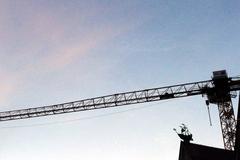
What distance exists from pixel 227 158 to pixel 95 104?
126 feet

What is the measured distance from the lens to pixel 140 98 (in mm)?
70188

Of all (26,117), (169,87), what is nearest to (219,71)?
(169,87)

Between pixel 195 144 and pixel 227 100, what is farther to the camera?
pixel 227 100

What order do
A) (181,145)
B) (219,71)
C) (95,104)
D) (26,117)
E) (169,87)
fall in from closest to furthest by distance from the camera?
(181,145)
(219,71)
(169,87)
(95,104)
(26,117)

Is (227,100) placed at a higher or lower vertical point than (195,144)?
higher

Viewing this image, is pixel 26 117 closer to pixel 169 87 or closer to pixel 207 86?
pixel 169 87

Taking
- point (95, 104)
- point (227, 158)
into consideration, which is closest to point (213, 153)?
point (227, 158)

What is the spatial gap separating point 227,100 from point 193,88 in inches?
240

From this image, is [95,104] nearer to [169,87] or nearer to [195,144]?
[169,87]

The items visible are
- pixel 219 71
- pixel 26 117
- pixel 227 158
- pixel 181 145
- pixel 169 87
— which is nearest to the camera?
pixel 227 158

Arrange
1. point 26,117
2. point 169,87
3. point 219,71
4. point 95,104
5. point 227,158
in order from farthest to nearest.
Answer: point 26,117 < point 95,104 < point 169,87 < point 219,71 < point 227,158

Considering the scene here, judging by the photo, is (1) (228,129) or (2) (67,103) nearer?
(1) (228,129)

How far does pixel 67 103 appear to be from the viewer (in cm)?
7669

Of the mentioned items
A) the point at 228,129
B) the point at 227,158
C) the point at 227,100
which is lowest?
the point at 227,158
